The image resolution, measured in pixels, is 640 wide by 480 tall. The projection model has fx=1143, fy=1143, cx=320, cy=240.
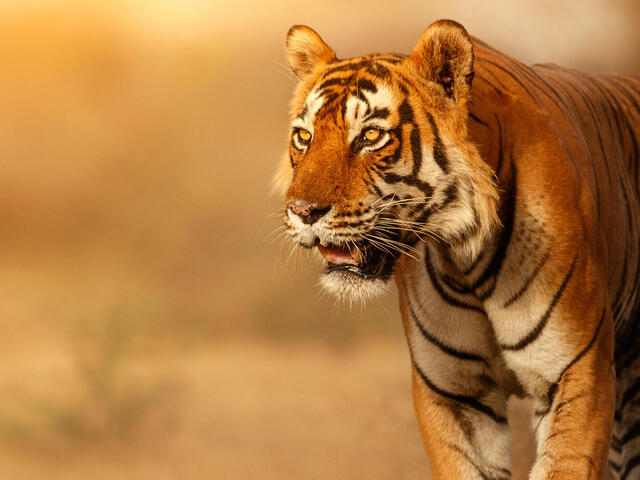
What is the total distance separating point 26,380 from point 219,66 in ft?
6.61

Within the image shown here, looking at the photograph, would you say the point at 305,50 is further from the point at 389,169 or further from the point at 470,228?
the point at 470,228

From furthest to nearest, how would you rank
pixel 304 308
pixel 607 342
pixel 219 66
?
1. pixel 219 66
2. pixel 304 308
3. pixel 607 342

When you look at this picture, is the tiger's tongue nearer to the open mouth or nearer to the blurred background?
the open mouth

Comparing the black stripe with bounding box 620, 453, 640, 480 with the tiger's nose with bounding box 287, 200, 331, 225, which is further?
the black stripe with bounding box 620, 453, 640, 480

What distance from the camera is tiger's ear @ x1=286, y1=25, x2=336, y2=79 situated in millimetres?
2465

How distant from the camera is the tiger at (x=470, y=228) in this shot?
7.20ft

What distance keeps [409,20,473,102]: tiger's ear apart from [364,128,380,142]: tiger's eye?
0.15 metres

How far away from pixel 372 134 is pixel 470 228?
0.27 meters

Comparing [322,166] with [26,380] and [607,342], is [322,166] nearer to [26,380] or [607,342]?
[607,342]

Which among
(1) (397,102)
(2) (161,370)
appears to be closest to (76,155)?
(2) (161,370)

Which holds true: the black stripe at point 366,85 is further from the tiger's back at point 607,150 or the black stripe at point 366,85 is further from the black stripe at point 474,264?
the black stripe at point 474,264

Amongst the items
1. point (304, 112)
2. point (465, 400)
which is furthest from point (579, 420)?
point (304, 112)

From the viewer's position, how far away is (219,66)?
6.25m

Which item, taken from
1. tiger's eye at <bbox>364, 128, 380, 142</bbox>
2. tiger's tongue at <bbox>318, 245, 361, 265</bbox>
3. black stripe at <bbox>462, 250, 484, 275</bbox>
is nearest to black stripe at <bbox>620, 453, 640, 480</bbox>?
black stripe at <bbox>462, 250, 484, 275</bbox>
